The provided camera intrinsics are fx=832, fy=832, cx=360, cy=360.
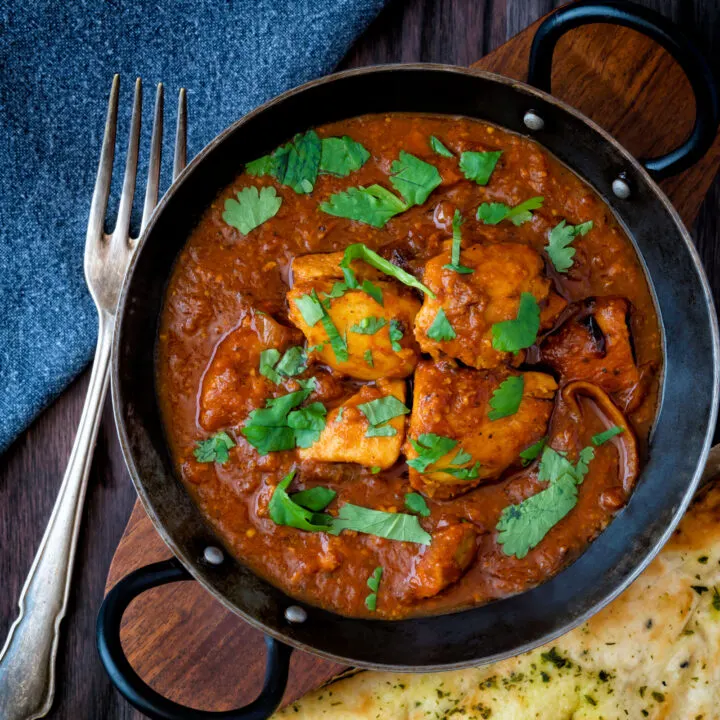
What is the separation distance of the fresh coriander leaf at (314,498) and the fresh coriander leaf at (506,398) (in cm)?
69

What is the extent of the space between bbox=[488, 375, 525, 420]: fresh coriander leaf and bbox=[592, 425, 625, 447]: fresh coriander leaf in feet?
1.24

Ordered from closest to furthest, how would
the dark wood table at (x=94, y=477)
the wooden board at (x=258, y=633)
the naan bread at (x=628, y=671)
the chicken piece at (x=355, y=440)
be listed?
Answer: the chicken piece at (x=355, y=440)
the wooden board at (x=258, y=633)
the naan bread at (x=628, y=671)
the dark wood table at (x=94, y=477)

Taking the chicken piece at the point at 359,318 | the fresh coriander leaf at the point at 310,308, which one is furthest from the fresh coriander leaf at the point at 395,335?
the fresh coriander leaf at the point at 310,308

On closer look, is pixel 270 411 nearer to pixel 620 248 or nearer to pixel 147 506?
pixel 147 506

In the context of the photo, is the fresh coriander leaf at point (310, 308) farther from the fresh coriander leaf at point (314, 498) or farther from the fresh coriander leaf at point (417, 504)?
the fresh coriander leaf at point (417, 504)

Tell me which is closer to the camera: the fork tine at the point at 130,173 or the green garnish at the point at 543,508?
the green garnish at the point at 543,508

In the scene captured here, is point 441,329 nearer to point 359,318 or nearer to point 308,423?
point 359,318

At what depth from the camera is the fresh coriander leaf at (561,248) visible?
3.20m

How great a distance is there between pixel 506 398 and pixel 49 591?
7.13 feet

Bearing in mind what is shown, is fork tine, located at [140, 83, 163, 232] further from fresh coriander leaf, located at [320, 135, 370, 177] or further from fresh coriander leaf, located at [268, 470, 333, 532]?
fresh coriander leaf, located at [268, 470, 333, 532]

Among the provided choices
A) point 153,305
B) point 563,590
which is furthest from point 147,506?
point 563,590

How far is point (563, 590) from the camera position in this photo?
11.0 ft

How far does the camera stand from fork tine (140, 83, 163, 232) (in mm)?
3545

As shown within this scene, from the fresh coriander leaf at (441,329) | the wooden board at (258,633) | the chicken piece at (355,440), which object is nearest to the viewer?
the fresh coriander leaf at (441,329)
